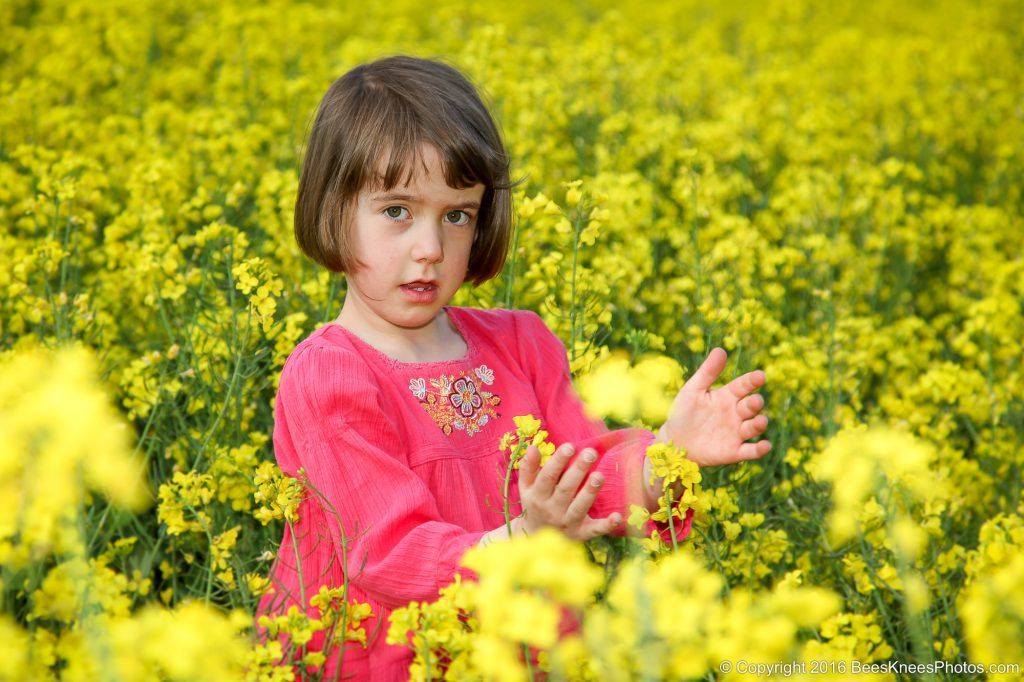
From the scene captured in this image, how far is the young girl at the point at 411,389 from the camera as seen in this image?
1.81 meters

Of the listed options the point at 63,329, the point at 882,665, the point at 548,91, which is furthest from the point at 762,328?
the point at 548,91

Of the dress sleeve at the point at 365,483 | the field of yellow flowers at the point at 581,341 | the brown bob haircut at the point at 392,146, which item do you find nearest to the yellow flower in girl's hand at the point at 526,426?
the field of yellow flowers at the point at 581,341

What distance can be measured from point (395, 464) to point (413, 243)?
15.5 inches

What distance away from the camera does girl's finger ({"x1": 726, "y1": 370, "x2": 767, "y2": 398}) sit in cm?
163

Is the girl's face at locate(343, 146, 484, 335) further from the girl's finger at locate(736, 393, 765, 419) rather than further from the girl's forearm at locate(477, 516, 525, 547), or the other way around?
the girl's finger at locate(736, 393, 765, 419)

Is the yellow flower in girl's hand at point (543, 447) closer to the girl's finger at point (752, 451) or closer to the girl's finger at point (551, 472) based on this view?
the girl's finger at point (551, 472)

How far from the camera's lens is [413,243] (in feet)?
6.53

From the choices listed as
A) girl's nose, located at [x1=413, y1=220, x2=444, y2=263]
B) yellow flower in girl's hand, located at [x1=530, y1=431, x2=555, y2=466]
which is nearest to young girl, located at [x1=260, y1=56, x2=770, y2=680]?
girl's nose, located at [x1=413, y1=220, x2=444, y2=263]

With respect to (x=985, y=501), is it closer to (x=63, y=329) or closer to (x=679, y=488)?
(x=679, y=488)

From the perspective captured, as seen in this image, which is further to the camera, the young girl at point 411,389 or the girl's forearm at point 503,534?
the young girl at point 411,389

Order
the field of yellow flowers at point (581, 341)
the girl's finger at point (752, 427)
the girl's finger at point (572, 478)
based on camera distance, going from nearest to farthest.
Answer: the field of yellow flowers at point (581, 341)
the girl's finger at point (572, 478)
the girl's finger at point (752, 427)

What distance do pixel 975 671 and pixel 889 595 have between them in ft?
0.99

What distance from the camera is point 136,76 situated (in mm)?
5344

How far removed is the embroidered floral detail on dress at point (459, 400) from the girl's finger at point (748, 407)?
1.85ft
